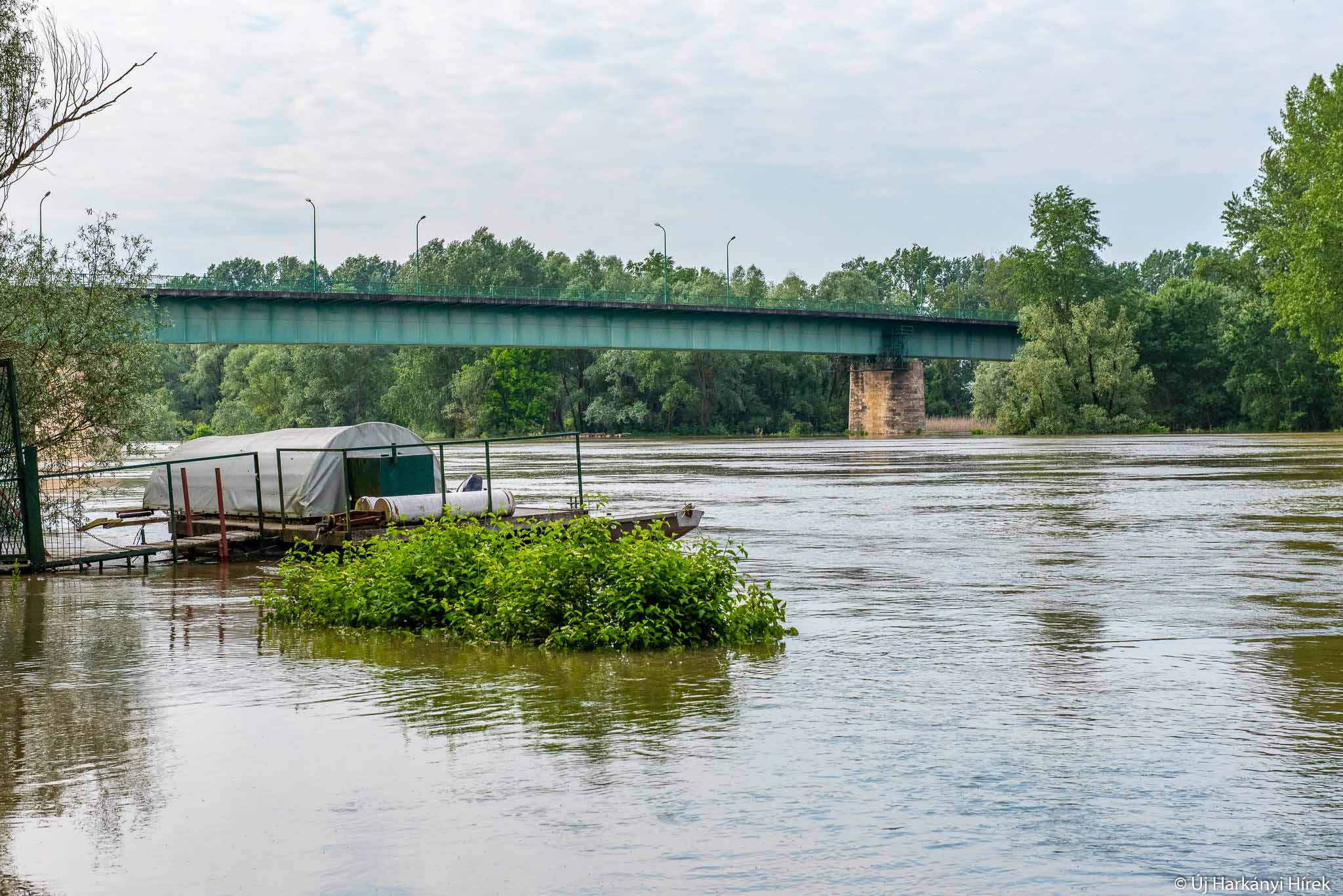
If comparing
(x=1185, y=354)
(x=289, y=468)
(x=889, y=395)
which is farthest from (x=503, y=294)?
(x=289, y=468)

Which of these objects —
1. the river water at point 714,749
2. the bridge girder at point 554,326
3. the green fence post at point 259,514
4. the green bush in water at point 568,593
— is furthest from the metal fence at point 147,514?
the bridge girder at point 554,326

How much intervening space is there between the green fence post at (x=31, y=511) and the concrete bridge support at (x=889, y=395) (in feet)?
307

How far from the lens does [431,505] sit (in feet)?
70.7

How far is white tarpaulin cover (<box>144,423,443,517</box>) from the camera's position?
2352 centimetres

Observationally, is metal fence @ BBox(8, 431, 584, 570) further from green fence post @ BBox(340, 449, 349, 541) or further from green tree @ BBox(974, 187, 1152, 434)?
green tree @ BBox(974, 187, 1152, 434)

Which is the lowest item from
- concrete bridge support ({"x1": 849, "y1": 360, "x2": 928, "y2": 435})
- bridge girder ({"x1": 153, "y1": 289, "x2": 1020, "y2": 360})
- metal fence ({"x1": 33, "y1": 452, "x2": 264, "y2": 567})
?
metal fence ({"x1": 33, "y1": 452, "x2": 264, "y2": 567})

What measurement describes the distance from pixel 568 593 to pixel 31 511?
10434mm

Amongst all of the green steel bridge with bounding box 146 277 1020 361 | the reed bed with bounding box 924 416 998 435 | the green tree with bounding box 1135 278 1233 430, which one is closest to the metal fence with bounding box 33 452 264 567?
the green steel bridge with bounding box 146 277 1020 361

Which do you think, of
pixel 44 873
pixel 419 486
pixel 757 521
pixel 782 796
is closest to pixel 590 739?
pixel 782 796

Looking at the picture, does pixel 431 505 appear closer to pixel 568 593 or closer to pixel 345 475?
pixel 345 475

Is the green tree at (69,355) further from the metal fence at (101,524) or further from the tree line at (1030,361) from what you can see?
the tree line at (1030,361)

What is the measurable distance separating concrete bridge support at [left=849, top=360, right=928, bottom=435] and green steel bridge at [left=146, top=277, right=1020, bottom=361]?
1758 mm

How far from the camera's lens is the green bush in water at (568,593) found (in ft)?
41.1

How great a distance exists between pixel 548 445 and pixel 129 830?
118439 millimetres
